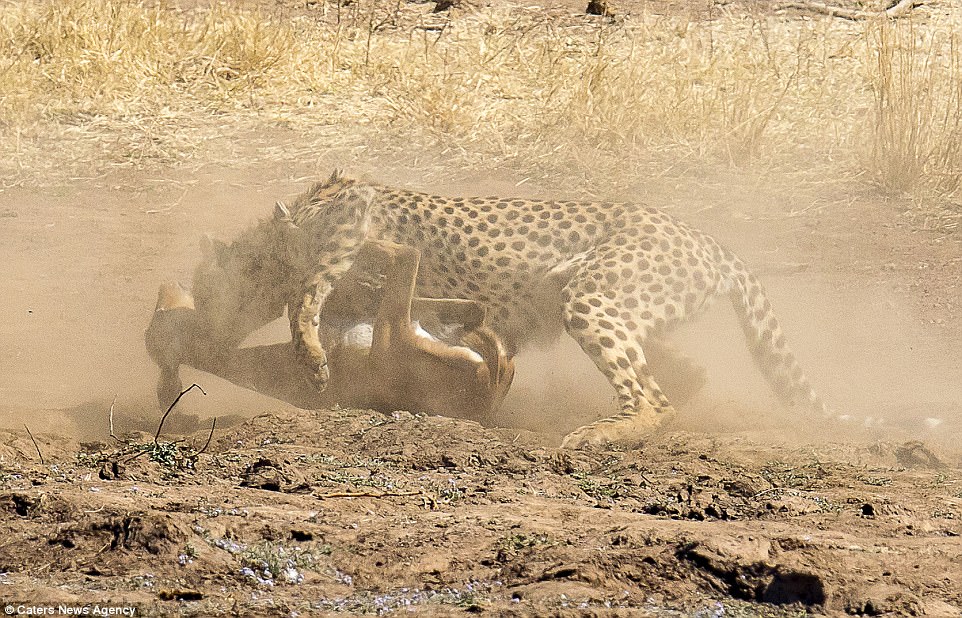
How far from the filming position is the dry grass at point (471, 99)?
29.2 feet

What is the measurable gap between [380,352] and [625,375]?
1088mm

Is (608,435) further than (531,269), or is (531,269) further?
(531,269)

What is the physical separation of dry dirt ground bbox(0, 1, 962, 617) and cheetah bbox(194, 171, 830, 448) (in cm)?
43

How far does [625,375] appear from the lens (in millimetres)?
5379

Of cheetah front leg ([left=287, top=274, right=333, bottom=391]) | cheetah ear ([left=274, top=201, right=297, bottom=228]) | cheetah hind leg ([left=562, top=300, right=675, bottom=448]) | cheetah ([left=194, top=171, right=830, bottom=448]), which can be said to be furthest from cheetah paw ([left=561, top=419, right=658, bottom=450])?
cheetah ear ([left=274, top=201, right=297, bottom=228])

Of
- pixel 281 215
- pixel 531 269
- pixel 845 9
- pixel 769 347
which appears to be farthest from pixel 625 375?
pixel 845 9

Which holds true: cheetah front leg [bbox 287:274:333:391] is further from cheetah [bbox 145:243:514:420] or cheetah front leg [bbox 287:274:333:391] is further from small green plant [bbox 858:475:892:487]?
small green plant [bbox 858:475:892:487]

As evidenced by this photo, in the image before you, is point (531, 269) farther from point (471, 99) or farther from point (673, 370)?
point (471, 99)

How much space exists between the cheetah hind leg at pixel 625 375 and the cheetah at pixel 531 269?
14 millimetres

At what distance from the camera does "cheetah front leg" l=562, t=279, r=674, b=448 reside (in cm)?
523

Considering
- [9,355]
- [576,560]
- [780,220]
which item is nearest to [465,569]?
[576,560]

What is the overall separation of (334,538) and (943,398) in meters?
4.31

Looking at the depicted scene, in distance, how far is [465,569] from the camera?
9.32 ft

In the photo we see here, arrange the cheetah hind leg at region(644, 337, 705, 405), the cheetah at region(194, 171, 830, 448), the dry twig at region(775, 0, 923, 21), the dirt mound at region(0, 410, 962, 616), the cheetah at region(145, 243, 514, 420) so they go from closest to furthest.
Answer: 1. the dirt mound at region(0, 410, 962, 616)
2. the cheetah at region(145, 243, 514, 420)
3. the cheetah at region(194, 171, 830, 448)
4. the cheetah hind leg at region(644, 337, 705, 405)
5. the dry twig at region(775, 0, 923, 21)
